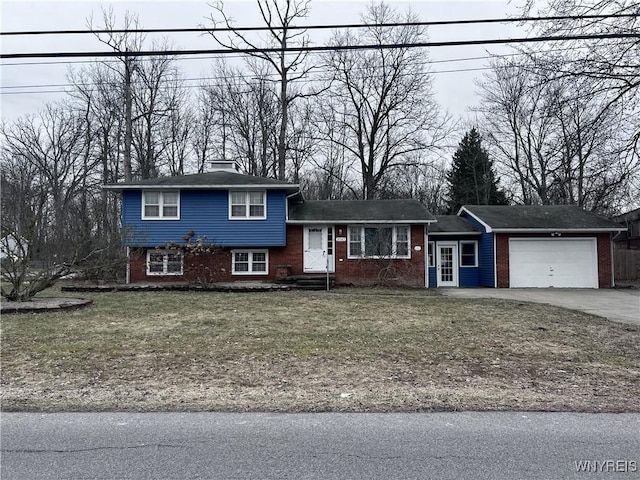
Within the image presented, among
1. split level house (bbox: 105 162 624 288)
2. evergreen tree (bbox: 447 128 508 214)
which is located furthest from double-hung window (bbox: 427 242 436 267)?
evergreen tree (bbox: 447 128 508 214)

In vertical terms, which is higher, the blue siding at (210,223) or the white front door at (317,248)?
the blue siding at (210,223)

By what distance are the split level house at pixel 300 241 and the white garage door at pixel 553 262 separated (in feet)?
0.15

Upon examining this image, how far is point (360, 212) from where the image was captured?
21156 millimetres

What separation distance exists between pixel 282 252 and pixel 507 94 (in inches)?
768

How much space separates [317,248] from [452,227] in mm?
6936

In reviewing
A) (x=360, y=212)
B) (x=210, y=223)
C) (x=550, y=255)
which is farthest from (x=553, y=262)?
(x=210, y=223)

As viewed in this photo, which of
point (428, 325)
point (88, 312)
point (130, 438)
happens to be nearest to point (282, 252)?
point (88, 312)

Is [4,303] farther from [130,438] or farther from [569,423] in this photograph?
[569,423]

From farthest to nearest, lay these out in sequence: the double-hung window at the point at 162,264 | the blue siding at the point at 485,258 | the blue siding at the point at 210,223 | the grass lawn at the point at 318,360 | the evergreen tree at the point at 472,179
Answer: the evergreen tree at the point at 472,179 < the blue siding at the point at 485,258 < the double-hung window at the point at 162,264 < the blue siding at the point at 210,223 < the grass lawn at the point at 318,360

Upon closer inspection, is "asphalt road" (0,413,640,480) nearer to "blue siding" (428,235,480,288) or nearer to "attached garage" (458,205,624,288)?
"attached garage" (458,205,624,288)

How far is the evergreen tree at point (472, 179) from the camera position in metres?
37.8

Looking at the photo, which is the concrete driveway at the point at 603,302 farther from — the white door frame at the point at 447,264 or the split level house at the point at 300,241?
the white door frame at the point at 447,264

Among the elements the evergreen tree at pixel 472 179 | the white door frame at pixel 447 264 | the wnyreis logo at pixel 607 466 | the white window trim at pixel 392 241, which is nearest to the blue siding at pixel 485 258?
the white door frame at pixel 447 264

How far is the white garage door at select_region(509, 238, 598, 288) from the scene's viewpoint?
20391mm
